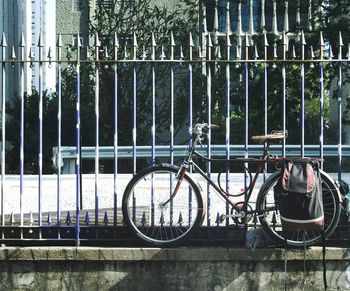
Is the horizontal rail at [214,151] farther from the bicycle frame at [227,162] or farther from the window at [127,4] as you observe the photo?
the window at [127,4]

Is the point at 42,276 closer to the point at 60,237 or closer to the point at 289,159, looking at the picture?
the point at 60,237

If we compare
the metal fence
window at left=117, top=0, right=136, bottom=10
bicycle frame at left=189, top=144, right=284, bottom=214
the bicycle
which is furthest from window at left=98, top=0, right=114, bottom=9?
bicycle frame at left=189, top=144, right=284, bottom=214

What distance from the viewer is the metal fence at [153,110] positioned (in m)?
6.30

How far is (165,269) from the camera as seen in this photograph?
6.05 metres

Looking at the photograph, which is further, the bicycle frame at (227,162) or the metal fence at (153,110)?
the metal fence at (153,110)

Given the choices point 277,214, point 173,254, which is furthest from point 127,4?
point 173,254

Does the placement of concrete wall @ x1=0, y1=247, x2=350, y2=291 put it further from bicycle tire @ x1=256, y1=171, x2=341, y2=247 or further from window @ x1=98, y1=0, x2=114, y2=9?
window @ x1=98, y1=0, x2=114, y2=9

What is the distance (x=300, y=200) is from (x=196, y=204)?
1070 millimetres

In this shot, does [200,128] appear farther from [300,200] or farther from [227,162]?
[300,200]

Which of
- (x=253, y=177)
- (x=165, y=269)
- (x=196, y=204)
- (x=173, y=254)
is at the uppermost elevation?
(x=253, y=177)

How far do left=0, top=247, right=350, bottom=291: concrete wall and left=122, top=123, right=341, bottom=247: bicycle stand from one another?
0.20 m

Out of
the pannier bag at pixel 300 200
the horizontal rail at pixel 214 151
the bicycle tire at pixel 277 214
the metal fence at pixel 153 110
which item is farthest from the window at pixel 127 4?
the pannier bag at pixel 300 200

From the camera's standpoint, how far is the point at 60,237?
633cm

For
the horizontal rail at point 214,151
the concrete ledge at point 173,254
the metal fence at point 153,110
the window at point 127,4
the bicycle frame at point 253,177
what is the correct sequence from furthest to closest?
1. the window at point 127,4
2. the horizontal rail at point 214,151
3. the metal fence at point 153,110
4. the bicycle frame at point 253,177
5. the concrete ledge at point 173,254
